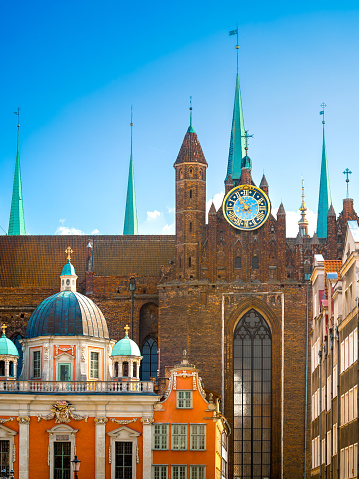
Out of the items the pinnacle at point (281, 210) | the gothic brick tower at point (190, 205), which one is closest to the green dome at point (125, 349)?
the gothic brick tower at point (190, 205)

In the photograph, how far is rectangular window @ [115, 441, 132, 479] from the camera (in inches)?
2827

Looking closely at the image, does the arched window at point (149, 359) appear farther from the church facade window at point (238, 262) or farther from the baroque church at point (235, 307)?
the church facade window at point (238, 262)

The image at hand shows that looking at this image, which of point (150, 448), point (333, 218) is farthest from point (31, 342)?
point (333, 218)

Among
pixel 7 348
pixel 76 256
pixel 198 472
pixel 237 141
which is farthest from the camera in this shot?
pixel 237 141

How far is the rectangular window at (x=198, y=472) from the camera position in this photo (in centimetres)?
7138

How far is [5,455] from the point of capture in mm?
71875

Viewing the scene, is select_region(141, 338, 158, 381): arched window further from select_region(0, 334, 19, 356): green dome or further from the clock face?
select_region(0, 334, 19, 356): green dome

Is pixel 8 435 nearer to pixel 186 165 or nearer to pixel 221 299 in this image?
pixel 221 299

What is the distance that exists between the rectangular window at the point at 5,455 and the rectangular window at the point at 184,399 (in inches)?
408

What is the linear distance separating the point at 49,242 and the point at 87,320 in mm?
15683

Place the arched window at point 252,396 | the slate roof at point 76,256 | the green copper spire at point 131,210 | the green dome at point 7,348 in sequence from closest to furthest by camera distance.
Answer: the green dome at point 7,348
the arched window at point 252,396
the slate roof at point 76,256
the green copper spire at point 131,210

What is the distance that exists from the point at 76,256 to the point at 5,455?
21946mm

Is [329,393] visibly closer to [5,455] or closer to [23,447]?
[23,447]

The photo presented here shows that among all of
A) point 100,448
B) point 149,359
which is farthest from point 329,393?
point 149,359
